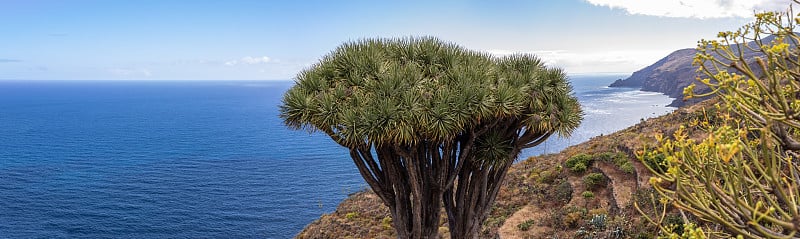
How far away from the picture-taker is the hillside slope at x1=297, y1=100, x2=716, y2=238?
16.0m

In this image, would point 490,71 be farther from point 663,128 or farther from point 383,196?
point 663,128

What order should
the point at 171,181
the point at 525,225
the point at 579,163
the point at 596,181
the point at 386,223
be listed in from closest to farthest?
the point at 525,225 → the point at 596,181 → the point at 579,163 → the point at 386,223 → the point at 171,181

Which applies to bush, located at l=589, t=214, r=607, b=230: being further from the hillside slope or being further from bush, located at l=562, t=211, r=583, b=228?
bush, located at l=562, t=211, r=583, b=228

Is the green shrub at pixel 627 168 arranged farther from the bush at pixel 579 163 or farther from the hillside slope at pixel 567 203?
the bush at pixel 579 163

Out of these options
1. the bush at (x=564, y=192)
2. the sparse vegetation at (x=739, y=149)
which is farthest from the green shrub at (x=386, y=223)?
the sparse vegetation at (x=739, y=149)

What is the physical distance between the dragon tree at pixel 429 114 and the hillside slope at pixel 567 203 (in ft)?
12.2

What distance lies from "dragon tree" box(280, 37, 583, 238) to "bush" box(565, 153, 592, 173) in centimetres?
960

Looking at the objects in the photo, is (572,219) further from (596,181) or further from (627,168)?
(627,168)

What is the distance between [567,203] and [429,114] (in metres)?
11.7

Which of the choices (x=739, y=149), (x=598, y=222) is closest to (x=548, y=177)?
(x=598, y=222)

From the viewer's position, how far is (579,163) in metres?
22.6

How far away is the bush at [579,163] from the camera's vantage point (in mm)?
22297

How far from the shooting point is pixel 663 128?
2277 centimetres

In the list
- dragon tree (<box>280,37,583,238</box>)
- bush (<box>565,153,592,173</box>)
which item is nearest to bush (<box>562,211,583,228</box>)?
dragon tree (<box>280,37,583,238</box>)
